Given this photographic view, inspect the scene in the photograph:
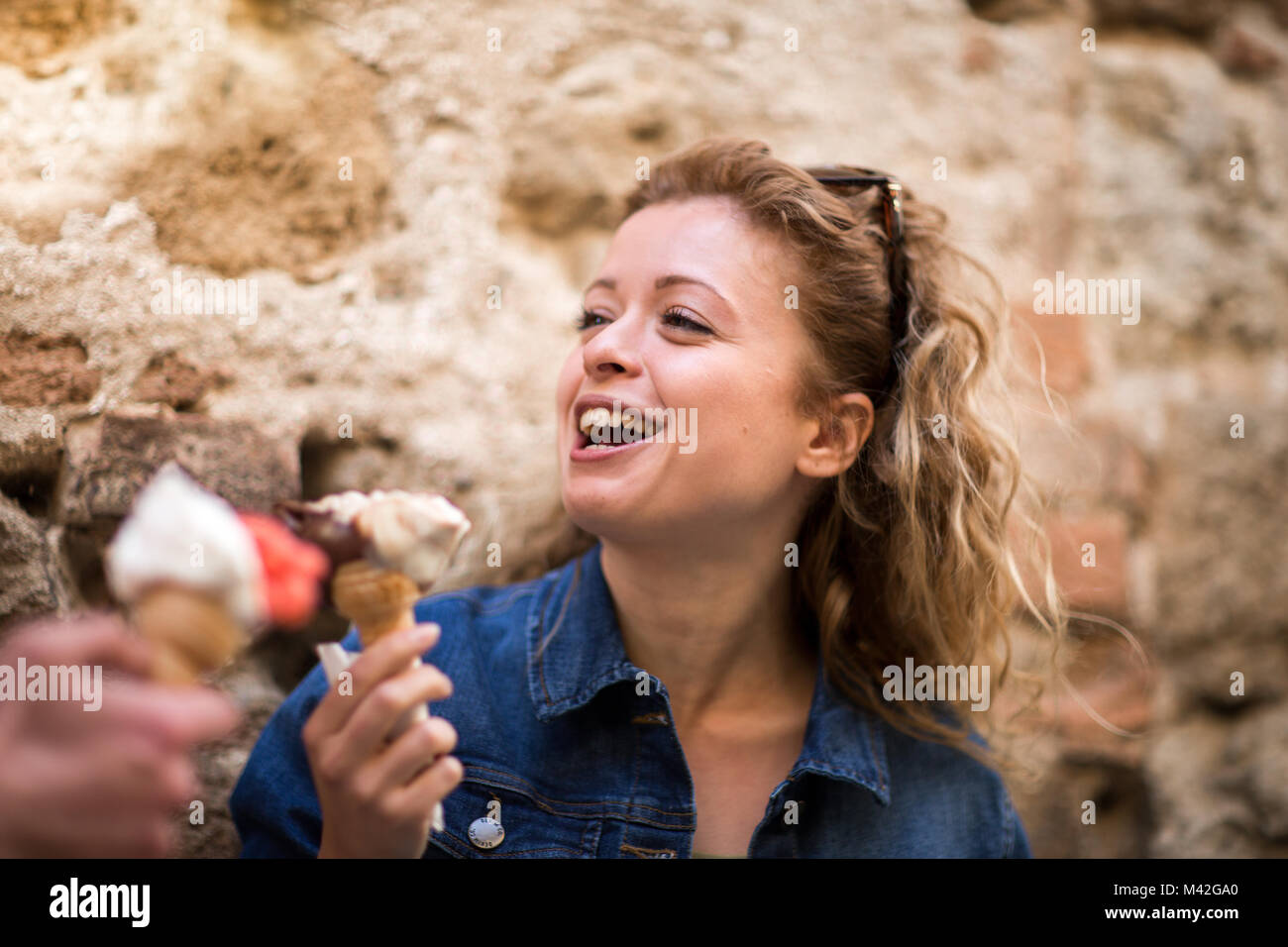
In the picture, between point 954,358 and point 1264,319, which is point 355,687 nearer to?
point 954,358

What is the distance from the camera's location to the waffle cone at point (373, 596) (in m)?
0.89

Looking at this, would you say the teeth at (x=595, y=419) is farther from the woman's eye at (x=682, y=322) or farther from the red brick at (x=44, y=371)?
the red brick at (x=44, y=371)

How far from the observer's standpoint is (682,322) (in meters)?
1.29

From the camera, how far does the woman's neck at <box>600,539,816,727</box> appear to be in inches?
54.5

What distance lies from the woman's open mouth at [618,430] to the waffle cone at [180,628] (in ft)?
1.78

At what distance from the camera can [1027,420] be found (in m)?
1.76

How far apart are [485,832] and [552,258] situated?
934mm

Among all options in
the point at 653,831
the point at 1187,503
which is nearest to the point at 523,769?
the point at 653,831

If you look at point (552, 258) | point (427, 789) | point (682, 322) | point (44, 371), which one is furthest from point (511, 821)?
point (552, 258)

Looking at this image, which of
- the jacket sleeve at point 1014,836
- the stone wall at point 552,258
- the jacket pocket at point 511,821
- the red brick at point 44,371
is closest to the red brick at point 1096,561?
the stone wall at point 552,258

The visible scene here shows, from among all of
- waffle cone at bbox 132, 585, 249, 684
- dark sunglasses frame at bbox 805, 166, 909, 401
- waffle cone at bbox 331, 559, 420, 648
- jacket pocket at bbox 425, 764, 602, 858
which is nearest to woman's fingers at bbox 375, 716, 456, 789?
waffle cone at bbox 331, 559, 420, 648

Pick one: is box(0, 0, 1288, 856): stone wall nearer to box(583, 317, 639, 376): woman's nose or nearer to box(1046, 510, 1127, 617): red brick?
box(1046, 510, 1127, 617): red brick

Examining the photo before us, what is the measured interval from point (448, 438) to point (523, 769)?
1.71 feet

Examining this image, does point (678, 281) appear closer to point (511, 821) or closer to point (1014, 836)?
point (511, 821)
